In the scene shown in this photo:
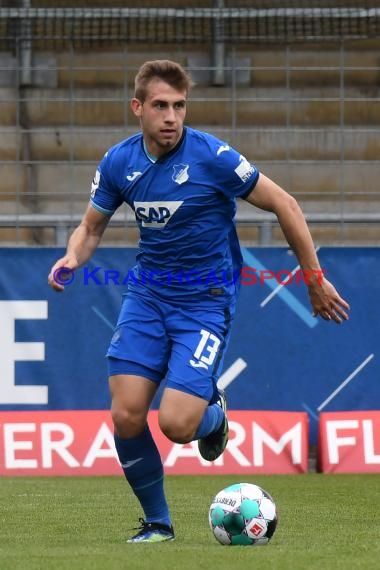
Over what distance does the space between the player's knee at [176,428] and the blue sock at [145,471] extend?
0.15 metres

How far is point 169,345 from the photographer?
5.99 m

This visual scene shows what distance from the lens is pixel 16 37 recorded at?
12047mm

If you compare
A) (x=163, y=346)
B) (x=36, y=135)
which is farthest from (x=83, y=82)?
(x=163, y=346)

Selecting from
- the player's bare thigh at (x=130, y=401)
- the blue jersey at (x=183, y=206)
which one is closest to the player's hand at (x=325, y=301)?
the blue jersey at (x=183, y=206)

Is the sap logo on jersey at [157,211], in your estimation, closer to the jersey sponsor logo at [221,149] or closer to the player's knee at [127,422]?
the jersey sponsor logo at [221,149]

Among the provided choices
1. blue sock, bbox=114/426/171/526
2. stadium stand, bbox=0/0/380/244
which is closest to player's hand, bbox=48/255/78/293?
blue sock, bbox=114/426/171/526

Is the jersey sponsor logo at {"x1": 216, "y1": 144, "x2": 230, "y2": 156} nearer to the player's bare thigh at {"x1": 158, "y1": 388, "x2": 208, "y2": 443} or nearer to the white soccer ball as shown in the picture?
the player's bare thigh at {"x1": 158, "y1": 388, "x2": 208, "y2": 443}

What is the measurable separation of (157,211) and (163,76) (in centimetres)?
62

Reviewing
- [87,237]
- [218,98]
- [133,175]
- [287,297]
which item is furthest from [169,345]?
[218,98]

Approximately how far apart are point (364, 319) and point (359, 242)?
956 millimetres

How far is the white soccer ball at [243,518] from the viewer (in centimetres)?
566

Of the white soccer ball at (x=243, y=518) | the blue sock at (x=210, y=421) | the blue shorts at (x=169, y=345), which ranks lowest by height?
the white soccer ball at (x=243, y=518)

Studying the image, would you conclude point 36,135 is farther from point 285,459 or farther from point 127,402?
point 127,402

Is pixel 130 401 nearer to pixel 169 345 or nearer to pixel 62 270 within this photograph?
pixel 169 345
